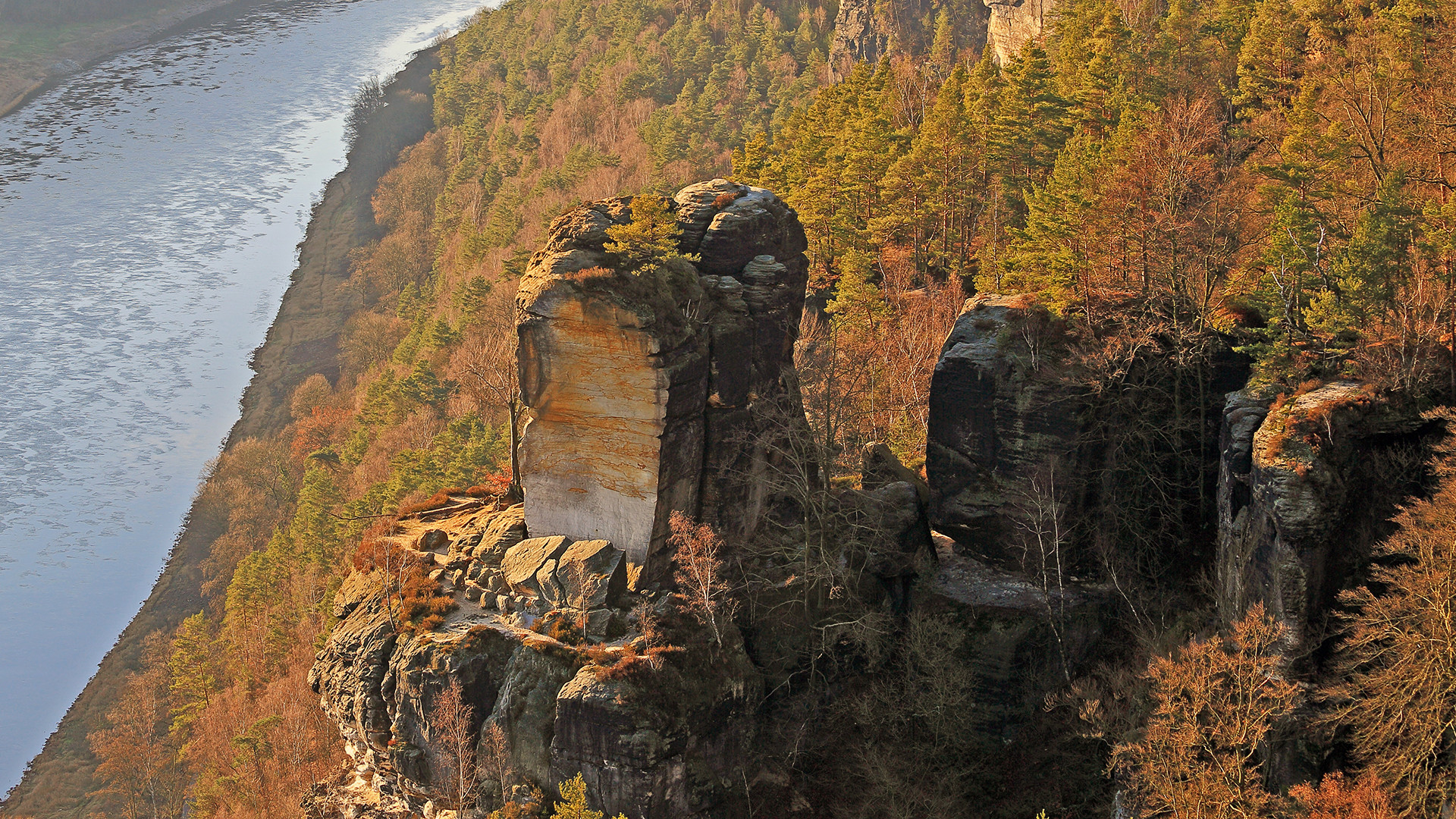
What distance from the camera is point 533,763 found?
32.4 metres

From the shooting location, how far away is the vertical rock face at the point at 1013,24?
84113mm

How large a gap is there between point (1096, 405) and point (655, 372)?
1407cm

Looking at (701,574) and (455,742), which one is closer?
(455,742)

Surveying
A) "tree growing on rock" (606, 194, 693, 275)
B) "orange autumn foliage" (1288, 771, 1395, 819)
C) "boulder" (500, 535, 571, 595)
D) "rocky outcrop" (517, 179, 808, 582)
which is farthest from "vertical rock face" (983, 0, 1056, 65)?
"orange autumn foliage" (1288, 771, 1395, 819)

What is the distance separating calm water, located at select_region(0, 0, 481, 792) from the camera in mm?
69438

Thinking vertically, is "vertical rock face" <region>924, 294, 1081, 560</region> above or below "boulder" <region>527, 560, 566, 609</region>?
above

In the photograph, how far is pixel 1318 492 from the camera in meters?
28.7

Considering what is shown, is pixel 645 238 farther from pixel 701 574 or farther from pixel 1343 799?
pixel 1343 799

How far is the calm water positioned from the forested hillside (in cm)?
505

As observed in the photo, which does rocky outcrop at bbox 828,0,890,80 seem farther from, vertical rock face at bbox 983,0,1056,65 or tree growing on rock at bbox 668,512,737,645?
tree growing on rock at bbox 668,512,737,645

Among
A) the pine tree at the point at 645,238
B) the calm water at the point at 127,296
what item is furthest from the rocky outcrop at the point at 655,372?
the calm water at the point at 127,296

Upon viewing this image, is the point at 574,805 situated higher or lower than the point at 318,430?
higher

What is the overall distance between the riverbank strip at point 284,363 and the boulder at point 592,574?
1502 inches

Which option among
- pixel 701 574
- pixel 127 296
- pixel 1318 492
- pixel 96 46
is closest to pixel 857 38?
pixel 127 296
